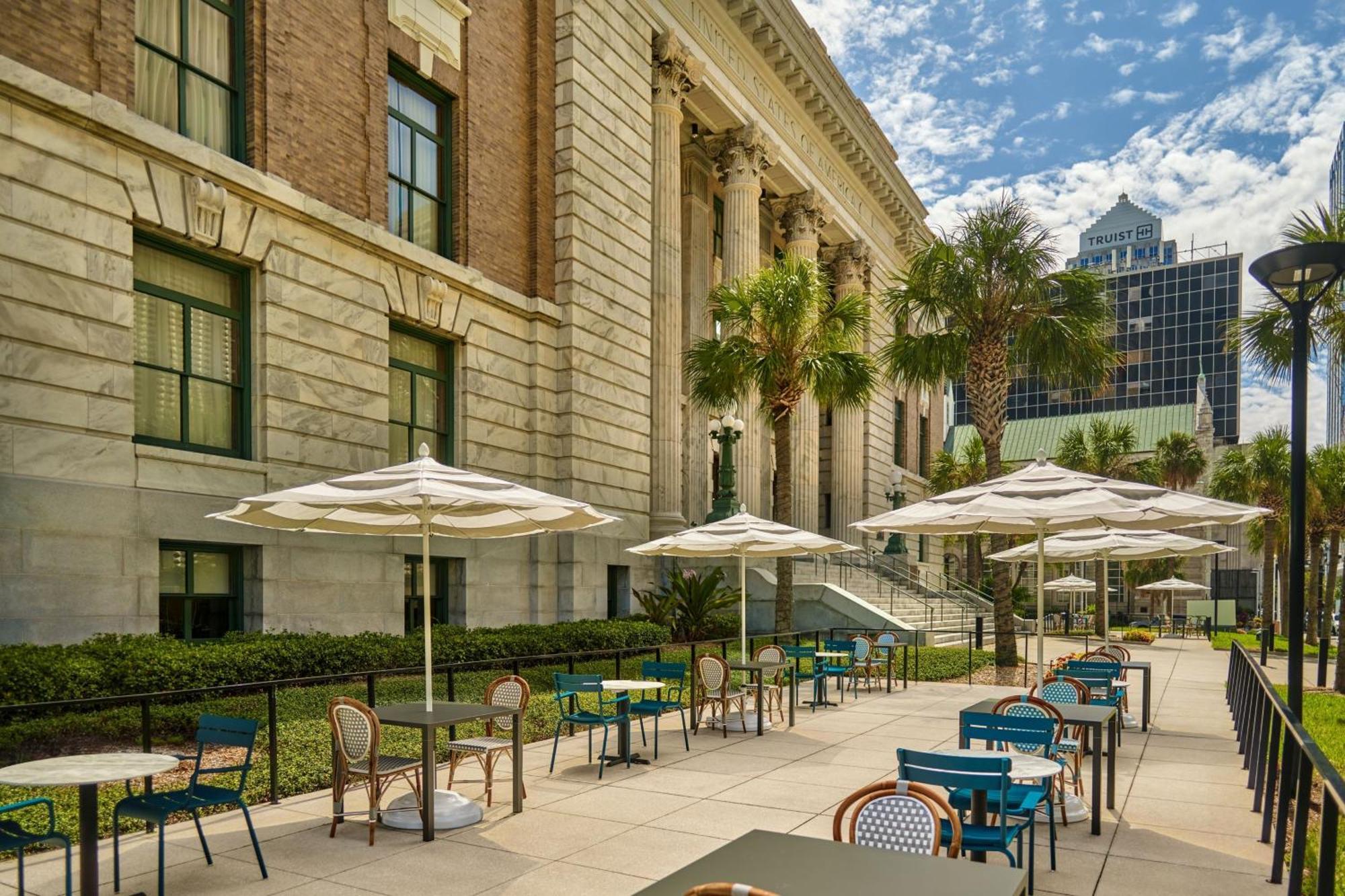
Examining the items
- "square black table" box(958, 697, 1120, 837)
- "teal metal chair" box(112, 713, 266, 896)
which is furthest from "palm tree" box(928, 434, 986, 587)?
"teal metal chair" box(112, 713, 266, 896)

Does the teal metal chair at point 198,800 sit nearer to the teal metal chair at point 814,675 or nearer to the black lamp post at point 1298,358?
the black lamp post at point 1298,358

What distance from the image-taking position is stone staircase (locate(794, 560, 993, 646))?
103 ft

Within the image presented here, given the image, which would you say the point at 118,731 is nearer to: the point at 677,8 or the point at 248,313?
the point at 248,313

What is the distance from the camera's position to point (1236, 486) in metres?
46.4

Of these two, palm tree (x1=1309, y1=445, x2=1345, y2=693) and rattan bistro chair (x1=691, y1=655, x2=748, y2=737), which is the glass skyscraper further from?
rattan bistro chair (x1=691, y1=655, x2=748, y2=737)

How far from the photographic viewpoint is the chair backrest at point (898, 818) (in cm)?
489

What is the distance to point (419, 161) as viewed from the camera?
67.3 feet

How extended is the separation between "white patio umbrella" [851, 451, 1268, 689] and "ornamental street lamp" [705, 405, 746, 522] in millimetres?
15801

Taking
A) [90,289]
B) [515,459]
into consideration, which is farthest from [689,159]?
[90,289]

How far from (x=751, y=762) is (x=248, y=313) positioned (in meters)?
11.0

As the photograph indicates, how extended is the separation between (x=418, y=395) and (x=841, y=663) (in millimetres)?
10279

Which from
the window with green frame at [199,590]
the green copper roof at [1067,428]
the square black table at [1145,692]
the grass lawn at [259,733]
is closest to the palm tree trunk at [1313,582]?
the square black table at [1145,692]

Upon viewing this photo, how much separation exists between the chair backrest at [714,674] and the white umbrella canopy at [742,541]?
4.46ft

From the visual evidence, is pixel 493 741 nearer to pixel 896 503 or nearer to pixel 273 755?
pixel 273 755
